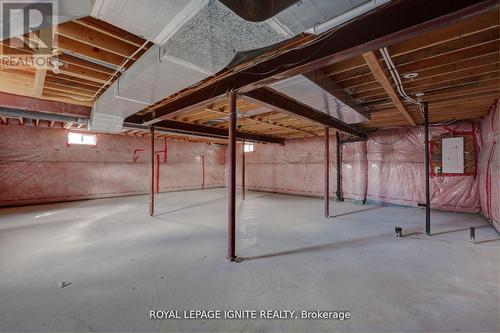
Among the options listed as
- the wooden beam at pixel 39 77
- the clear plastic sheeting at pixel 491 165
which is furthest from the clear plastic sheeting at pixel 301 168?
the wooden beam at pixel 39 77

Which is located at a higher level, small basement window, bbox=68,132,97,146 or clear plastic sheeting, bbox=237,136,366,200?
small basement window, bbox=68,132,97,146

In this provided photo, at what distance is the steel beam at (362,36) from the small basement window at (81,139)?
6.63 meters

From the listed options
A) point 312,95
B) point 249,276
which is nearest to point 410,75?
point 312,95

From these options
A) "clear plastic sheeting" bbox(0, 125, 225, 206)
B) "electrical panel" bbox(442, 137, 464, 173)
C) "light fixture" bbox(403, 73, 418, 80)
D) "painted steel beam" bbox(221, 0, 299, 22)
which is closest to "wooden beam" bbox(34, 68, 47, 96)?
"painted steel beam" bbox(221, 0, 299, 22)

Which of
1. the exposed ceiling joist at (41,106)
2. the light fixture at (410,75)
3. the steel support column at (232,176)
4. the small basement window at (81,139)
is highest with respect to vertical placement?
the light fixture at (410,75)

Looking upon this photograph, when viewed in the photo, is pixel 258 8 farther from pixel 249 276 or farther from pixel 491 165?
pixel 491 165

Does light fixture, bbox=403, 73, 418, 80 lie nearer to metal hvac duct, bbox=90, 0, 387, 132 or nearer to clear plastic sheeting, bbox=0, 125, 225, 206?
metal hvac duct, bbox=90, 0, 387, 132

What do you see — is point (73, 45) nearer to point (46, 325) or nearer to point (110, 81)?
point (110, 81)

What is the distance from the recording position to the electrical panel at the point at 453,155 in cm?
491

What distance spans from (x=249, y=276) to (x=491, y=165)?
15.5ft

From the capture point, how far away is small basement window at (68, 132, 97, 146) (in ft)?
21.7

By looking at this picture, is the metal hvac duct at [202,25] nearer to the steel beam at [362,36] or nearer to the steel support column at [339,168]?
the steel beam at [362,36]

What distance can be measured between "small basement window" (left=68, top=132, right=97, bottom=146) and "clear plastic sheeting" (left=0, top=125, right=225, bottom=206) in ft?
0.34

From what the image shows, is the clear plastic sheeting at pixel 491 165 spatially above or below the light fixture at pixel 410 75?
below
